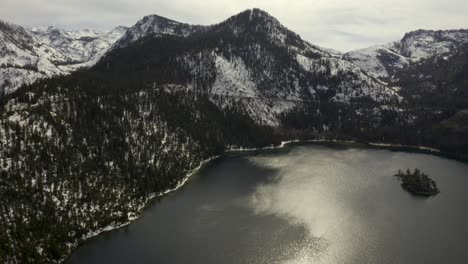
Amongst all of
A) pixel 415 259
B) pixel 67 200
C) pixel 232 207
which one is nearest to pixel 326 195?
pixel 232 207

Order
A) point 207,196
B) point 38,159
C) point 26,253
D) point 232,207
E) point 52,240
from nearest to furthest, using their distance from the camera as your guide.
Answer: point 26,253 → point 52,240 → point 38,159 → point 232,207 → point 207,196

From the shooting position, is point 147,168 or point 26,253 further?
point 147,168

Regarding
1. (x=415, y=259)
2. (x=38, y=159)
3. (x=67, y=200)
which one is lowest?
(x=415, y=259)

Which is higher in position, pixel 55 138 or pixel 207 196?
pixel 55 138

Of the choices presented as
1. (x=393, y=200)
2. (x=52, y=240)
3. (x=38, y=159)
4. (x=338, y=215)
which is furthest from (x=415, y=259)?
(x=38, y=159)

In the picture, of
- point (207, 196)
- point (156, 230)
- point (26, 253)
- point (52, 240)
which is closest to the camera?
point (26, 253)

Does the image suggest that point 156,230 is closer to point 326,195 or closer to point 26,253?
point 26,253
